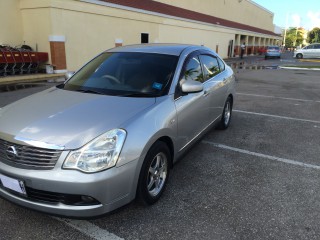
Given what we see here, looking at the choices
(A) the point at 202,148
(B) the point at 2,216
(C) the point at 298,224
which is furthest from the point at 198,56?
(B) the point at 2,216

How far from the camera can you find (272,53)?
35844mm

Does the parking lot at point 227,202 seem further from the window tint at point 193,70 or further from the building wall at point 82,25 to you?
the building wall at point 82,25

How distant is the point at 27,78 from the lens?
13344 mm

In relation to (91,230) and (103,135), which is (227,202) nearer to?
(91,230)

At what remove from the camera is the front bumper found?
2428 millimetres

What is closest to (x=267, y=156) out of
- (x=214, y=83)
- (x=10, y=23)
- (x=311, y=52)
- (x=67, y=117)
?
(x=214, y=83)

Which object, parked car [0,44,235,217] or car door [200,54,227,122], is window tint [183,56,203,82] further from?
car door [200,54,227,122]

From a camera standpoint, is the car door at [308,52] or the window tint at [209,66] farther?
the car door at [308,52]

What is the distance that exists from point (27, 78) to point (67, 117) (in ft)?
38.7

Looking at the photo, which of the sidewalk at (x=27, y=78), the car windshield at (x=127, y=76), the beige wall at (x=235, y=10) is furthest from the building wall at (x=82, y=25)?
the car windshield at (x=127, y=76)

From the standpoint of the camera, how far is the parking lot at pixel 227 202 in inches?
109

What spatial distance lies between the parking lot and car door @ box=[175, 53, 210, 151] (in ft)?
1.74

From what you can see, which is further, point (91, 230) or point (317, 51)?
point (317, 51)

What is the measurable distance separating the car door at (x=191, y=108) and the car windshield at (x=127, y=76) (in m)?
0.22
